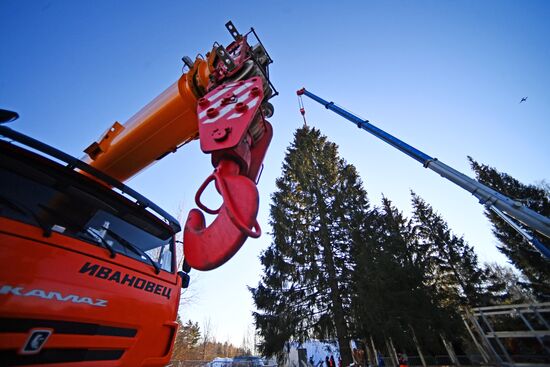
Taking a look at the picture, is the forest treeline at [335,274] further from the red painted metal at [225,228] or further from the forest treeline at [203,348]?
the forest treeline at [203,348]

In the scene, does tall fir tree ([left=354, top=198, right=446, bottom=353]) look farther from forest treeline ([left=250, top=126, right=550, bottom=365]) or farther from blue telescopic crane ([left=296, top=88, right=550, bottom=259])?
blue telescopic crane ([left=296, top=88, right=550, bottom=259])

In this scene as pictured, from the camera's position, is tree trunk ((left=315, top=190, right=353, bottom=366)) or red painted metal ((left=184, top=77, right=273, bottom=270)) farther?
tree trunk ((left=315, top=190, right=353, bottom=366))

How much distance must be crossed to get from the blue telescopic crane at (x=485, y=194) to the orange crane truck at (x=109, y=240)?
466 centimetres

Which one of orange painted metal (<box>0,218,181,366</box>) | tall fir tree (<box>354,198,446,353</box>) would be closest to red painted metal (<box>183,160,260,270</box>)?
orange painted metal (<box>0,218,181,366</box>)

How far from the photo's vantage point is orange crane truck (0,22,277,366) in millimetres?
1146

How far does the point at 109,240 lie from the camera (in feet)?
6.20

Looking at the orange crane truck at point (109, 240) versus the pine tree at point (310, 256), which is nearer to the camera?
the orange crane truck at point (109, 240)

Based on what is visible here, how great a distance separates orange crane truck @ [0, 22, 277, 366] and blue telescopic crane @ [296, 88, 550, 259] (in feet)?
15.3

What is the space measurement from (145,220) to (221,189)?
1590 millimetres

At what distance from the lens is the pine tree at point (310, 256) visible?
920 cm

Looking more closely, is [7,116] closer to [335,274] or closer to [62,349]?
[62,349]

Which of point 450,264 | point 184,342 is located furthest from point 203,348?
point 450,264

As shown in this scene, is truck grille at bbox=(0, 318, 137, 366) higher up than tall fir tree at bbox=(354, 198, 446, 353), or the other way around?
tall fir tree at bbox=(354, 198, 446, 353)

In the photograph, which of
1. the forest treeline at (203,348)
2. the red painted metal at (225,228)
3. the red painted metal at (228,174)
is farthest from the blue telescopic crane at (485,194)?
the forest treeline at (203,348)
